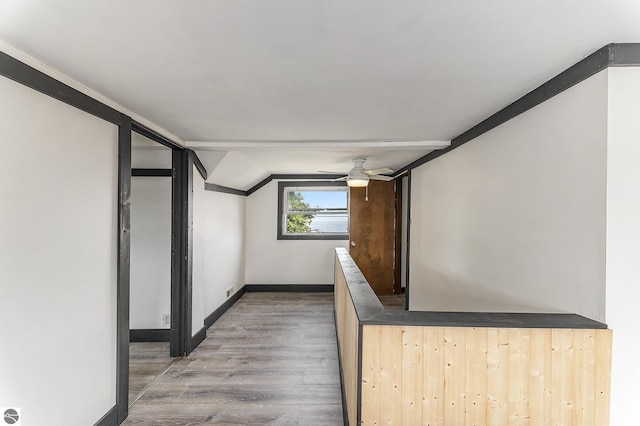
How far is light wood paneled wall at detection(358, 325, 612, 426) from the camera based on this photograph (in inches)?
61.8

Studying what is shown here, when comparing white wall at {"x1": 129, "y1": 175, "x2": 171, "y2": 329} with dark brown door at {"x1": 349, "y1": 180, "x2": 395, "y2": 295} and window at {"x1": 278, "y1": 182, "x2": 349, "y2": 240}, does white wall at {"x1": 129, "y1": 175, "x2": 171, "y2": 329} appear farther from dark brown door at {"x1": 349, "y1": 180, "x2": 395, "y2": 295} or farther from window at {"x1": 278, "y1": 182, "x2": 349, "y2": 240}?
dark brown door at {"x1": 349, "y1": 180, "x2": 395, "y2": 295}

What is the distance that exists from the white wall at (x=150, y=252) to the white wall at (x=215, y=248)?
36 centimetres

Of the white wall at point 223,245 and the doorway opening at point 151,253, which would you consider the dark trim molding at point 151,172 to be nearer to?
the doorway opening at point 151,253

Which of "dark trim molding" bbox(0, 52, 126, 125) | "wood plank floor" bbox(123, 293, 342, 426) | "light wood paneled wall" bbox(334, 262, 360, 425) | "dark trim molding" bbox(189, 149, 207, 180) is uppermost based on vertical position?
"dark trim molding" bbox(0, 52, 126, 125)

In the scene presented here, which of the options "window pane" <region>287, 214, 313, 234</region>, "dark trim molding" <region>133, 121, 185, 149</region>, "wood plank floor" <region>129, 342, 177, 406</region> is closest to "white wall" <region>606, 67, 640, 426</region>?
"dark trim molding" <region>133, 121, 185, 149</region>

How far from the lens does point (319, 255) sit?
256 inches

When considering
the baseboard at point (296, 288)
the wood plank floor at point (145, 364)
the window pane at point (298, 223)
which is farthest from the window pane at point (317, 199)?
the wood plank floor at point (145, 364)

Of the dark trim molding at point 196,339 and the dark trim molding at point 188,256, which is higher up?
the dark trim molding at point 188,256

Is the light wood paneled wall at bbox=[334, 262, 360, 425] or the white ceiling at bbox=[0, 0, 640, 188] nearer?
the white ceiling at bbox=[0, 0, 640, 188]

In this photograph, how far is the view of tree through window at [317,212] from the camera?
6613 mm

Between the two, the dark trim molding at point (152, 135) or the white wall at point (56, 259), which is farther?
the dark trim molding at point (152, 135)

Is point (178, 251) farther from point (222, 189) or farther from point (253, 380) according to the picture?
point (222, 189)

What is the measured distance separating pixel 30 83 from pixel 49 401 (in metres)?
1.63

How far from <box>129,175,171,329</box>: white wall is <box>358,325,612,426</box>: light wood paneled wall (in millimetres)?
3012
